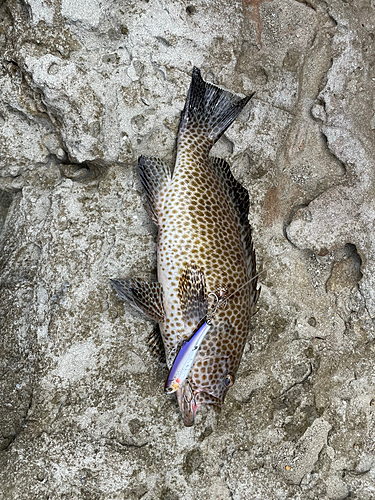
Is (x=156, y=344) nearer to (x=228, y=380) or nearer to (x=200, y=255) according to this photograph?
(x=228, y=380)

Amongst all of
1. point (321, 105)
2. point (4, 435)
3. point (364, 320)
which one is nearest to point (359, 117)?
point (321, 105)

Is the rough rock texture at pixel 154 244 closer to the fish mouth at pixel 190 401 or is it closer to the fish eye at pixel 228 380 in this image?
the fish mouth at pixel 190 401

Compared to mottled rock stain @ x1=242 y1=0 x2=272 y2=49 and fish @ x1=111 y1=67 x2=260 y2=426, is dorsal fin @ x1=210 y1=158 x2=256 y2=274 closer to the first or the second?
fish @ x1=111 y1=67 x2=260 y2=426

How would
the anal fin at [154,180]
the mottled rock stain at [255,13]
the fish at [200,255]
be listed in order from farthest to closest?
the mottled rock stain at [255,13] → the anal fin at [154,180] → the fish at [200,255]

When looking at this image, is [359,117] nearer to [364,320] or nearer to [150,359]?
[364,320]

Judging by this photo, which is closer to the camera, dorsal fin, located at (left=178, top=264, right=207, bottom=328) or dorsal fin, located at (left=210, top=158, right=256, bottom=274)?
dorsal fin, located at (left=178, top=264, right=207, bottom=328)

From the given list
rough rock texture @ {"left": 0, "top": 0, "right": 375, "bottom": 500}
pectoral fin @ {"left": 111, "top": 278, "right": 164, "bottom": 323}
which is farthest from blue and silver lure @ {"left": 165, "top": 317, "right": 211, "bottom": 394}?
rough rock texture @ {"left": 0, "top": 0, "right": 375, "bottom": 500}

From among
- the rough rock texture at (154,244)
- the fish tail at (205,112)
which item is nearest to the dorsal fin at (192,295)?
the rough rock texture at (154,244)
